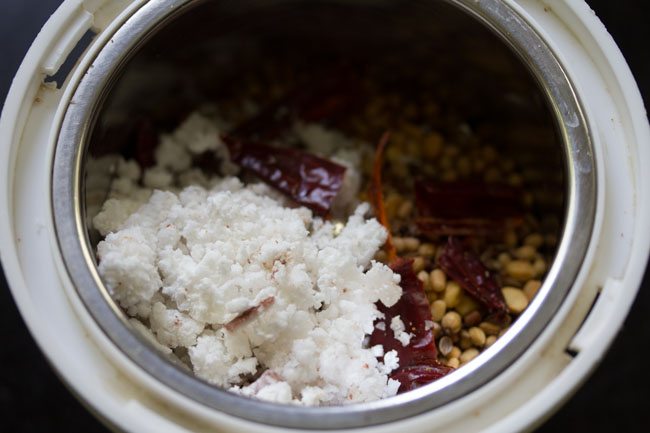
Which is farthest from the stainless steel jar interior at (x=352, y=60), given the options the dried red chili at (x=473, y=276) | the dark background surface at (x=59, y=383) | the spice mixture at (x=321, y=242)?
the dark background surface at (x=59, y=383)

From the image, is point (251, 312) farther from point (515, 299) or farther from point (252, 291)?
point (515, 299)

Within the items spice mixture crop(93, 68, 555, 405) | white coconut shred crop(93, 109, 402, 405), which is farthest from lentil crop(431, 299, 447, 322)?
white coconut shred crop(93, 109, 402, 405)

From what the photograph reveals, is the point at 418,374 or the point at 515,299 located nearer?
the point at 418,374

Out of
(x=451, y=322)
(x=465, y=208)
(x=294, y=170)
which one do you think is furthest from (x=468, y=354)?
(x=294, y=170)

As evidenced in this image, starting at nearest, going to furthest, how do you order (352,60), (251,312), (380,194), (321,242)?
(251,312) < (321,242) < (380,194) < (352,60)

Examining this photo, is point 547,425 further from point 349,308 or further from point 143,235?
point 143,235

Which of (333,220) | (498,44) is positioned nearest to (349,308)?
(333,220)

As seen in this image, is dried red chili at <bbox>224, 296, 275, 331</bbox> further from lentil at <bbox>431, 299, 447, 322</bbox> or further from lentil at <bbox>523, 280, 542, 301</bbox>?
lentil at <bbox>523, 280, 542, 301</bbox>
